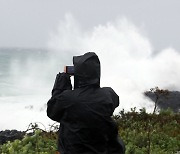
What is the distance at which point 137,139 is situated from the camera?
42.2 feet

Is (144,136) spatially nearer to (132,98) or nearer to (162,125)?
(162,125)

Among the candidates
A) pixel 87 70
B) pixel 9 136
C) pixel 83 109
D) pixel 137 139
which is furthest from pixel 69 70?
pixel 9 136

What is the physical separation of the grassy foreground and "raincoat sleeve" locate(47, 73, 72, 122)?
12.3 feet

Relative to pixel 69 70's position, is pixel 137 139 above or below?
above

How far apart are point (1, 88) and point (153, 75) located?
63.7ft

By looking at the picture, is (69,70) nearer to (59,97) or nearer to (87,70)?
(87,70)

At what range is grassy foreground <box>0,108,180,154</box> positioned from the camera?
448 inches

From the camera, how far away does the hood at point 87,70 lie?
5.32 m

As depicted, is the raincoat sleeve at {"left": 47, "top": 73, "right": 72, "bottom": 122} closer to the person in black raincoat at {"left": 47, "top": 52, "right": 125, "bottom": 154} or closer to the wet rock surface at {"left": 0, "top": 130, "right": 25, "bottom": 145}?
the person in black raincoat at {"left": 47, "top": 52, "right": 125, "bottom": 154}

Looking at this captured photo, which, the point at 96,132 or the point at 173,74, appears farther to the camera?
the point at 173,74

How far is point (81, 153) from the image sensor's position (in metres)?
5.35

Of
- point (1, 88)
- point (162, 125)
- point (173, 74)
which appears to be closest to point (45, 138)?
point (162, 125)

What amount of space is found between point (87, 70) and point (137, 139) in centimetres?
781

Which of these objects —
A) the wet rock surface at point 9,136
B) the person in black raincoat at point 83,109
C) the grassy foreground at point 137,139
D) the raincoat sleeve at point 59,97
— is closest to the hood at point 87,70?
the person in black raincoat at point 83,109
